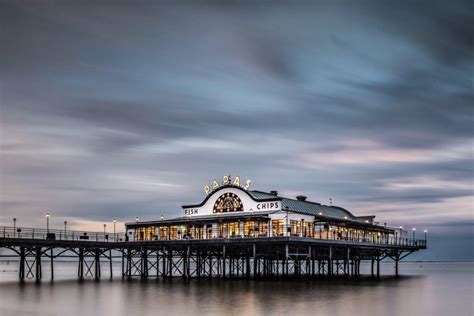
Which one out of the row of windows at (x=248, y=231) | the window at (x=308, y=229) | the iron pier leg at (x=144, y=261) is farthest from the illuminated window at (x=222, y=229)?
the iron pier leg at (x=144, y=261)

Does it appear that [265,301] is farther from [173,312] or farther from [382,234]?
[382,234]

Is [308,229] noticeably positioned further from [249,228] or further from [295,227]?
[249,228]

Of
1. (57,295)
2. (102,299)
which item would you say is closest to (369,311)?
(102,299)

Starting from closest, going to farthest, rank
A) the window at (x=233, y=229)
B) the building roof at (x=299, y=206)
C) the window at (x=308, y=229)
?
the window at (x=233, y=229)
the building roof at (x=299, y=206)
the window at (x=308, y=229)

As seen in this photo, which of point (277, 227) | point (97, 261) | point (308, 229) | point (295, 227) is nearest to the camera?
point (277, 227)

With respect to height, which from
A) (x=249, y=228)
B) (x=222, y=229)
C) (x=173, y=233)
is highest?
(x=249, y=228)

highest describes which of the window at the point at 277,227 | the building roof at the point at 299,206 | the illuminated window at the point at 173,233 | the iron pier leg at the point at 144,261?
the building roof at the point at 299,206

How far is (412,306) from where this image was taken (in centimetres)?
5222

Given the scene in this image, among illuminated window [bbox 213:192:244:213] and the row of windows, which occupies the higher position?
illuminated window [bbox 213:192:244:213]

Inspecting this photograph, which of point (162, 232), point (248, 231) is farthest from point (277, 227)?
point (162, 232)

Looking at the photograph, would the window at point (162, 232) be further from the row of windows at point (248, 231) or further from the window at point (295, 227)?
the window at point (295, 227)

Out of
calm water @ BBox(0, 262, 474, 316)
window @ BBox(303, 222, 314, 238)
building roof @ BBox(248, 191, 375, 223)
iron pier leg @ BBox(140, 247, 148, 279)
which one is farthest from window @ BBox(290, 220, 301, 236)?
iron pier leg @ BBox(140, 247, 148, 279)

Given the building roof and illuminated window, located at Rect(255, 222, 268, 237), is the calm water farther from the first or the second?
the building roof

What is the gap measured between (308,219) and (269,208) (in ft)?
20.6
